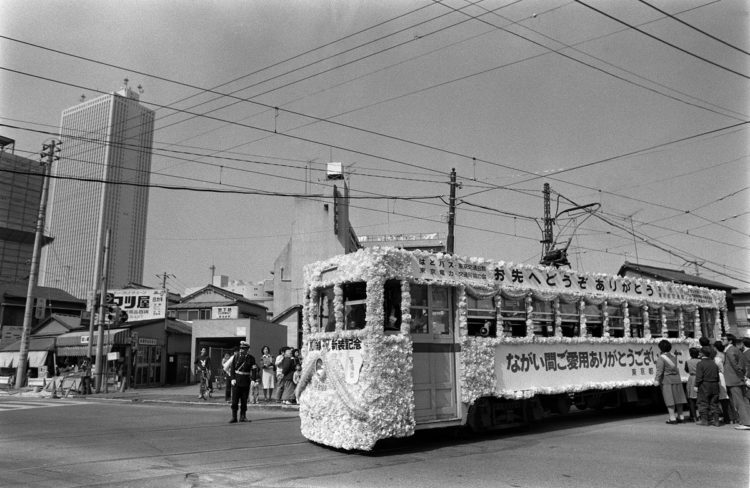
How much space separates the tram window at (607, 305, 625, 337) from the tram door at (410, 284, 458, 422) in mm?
4995

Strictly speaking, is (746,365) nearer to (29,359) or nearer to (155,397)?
(155,397)

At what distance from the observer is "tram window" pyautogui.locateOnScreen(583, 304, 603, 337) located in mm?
12383

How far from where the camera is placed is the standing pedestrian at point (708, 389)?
11.1 meters

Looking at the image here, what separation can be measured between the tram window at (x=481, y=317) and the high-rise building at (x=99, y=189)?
759 cm

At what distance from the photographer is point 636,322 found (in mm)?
13555

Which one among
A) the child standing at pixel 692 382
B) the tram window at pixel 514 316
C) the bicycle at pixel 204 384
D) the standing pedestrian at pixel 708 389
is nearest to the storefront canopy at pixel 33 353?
the bicycle at pixel 204 384

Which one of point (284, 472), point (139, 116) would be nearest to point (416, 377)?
point (284, 472)

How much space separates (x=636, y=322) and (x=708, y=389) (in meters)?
2.57

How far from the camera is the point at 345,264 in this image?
9477 millimetres

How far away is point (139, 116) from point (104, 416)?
7.94m

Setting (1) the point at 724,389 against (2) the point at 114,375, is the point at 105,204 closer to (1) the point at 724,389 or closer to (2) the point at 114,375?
(2) the point at 114,375

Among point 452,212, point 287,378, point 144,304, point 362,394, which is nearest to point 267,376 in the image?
point 287,378

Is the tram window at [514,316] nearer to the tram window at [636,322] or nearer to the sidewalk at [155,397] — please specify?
the tram window at [636,322]

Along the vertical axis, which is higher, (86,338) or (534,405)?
(86,338)
